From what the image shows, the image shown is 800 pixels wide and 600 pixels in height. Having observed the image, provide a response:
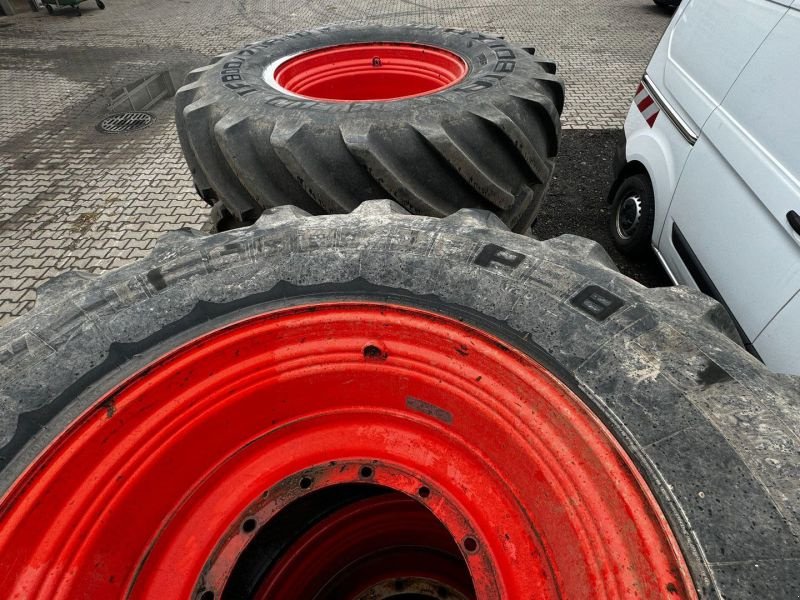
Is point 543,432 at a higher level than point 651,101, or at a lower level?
higher

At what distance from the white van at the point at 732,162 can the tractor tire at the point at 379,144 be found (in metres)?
0.90

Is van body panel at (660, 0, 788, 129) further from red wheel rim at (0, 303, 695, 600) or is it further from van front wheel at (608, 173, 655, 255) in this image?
red wheel rim at (0, 303, 695, 600)

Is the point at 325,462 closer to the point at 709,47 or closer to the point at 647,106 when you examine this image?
the point at 709,47

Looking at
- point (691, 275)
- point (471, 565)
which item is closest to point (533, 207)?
point (691, 275)

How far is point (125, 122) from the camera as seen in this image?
6.04m

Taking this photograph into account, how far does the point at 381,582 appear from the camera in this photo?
1955 mm

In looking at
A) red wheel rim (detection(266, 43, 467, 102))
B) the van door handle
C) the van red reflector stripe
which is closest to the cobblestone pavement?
red wheel rim (detection(266, 43, 467, 102))

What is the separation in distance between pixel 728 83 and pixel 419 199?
1.89 meters

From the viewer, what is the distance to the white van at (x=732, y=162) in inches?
80.8

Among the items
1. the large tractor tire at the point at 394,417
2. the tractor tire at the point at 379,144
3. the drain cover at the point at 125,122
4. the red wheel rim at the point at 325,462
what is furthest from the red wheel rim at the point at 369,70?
the drain cover at the point at 125,122

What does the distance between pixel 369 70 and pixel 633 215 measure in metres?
2.33

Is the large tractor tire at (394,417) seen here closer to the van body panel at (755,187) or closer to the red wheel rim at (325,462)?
the red wheel rim at (325,462)

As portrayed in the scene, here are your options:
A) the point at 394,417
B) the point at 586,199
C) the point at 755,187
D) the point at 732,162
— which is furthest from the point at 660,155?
the point at 394,417

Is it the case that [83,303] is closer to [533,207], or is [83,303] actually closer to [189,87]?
[189,87]
